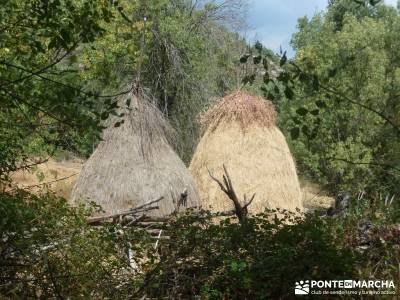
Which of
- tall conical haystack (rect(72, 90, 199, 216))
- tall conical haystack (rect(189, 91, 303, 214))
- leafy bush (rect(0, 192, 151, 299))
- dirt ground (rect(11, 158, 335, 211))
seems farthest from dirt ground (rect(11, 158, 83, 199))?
leafy bush (rect(0, 192, 151, 299))

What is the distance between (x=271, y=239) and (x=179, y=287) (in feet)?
3.87

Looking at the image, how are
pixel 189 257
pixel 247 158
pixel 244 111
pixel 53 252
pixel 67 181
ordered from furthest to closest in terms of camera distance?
pixel 67 181
pixel 244 111
pixel 247 158
pixel 189 257
pixel 53 252

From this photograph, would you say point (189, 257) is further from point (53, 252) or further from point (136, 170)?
point (136, 170)

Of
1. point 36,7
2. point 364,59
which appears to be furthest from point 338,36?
point 36,7

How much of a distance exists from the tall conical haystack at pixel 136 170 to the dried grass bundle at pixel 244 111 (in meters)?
1.89

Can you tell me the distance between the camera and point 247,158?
552 inches

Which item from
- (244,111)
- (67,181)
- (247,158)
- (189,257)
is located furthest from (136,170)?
(67,181)

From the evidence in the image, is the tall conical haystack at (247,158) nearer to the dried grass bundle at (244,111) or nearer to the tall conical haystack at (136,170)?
the dried grass bundle at (244,111)

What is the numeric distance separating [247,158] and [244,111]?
3.70ft

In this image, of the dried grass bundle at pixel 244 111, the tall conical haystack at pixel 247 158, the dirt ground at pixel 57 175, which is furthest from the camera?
the dirt ground at pixel 57 175

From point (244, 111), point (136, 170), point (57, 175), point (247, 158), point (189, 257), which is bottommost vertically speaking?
point (189, 257)

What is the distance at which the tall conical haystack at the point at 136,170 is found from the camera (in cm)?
1233

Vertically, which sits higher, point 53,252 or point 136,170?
point 136,170

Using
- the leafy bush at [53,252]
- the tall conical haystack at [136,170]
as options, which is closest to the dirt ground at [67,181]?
the tall conical haystack at [136,170]
